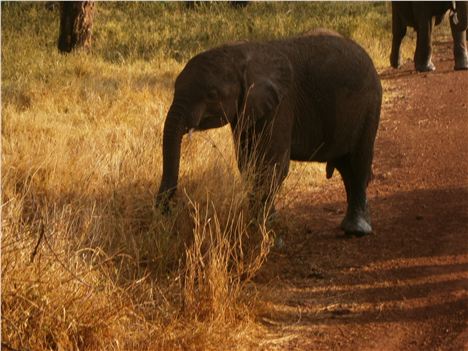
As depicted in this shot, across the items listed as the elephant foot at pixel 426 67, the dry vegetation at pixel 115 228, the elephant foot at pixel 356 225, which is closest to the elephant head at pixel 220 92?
the dry vegetation at pixel 115 228

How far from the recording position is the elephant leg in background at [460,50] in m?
12.5

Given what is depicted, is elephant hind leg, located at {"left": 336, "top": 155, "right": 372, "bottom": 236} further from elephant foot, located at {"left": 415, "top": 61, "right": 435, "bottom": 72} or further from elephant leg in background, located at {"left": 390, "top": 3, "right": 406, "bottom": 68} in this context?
elephant leg in background, located at {"left": 390, "top": 3, "right": 406, "bottom": 68}

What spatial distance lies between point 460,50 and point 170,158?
7.83 m

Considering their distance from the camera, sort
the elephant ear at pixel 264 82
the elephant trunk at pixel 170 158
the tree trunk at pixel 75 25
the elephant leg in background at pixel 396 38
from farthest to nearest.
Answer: the tree trunk at pixel 75 25 < the elephant leg in background at pixel 396 38 < the elephant ear at pixel 264 82 < the elephant trunk at pixel 170 158

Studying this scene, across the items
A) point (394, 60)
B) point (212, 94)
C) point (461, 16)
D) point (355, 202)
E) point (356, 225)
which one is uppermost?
point (212, 94)

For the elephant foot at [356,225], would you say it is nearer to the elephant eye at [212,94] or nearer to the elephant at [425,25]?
the elephant eye at [212,94]

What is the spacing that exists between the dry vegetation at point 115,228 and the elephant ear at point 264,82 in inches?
18.3

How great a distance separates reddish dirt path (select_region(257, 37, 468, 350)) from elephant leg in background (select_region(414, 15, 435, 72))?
3342mm

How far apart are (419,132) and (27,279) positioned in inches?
222

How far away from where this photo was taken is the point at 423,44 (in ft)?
40.5

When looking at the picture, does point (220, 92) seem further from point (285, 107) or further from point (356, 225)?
point (356, 225)

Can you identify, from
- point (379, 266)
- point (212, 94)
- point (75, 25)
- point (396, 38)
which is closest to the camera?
point (212, 94)

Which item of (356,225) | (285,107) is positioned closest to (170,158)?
(285,107)

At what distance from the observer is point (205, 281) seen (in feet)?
16.1
